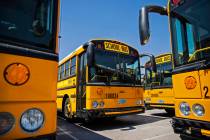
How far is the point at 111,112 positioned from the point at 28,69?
17.5 ft

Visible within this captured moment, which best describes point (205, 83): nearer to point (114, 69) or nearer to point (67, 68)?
point (114, 69)

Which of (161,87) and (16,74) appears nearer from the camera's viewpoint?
(16,74)

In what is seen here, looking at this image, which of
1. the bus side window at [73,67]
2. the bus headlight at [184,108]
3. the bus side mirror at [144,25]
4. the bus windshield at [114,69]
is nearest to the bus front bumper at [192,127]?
the bus headlight at [184,108]

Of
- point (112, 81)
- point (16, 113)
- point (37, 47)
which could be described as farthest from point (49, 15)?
point (112, 81)

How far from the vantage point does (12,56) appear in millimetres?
2039

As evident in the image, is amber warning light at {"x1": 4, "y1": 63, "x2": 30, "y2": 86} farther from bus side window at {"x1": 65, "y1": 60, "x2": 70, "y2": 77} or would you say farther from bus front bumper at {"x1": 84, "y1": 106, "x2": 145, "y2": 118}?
bus side window at {"x1": 65, "y1": 60, "x2": 70, "y2": 77}

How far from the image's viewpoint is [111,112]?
718 cm

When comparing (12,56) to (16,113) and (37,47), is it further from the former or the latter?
(16,113)

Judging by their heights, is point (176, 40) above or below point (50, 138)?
above

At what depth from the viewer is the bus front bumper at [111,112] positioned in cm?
682

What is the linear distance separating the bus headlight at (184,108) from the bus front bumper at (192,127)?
12cm

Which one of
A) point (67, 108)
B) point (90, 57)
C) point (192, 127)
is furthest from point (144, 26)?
point (67, 108)

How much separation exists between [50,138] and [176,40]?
2.93 meters

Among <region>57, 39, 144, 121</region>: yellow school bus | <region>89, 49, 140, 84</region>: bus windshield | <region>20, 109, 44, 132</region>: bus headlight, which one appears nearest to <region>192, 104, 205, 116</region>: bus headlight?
<region>20, 109, 44, 132</region>: bus headlight
